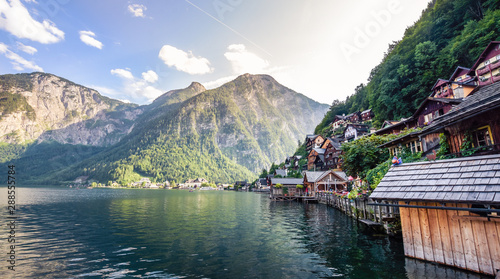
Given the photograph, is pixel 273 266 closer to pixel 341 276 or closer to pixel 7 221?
pixel 341 276

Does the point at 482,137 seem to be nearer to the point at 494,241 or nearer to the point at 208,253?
the point at 494,241

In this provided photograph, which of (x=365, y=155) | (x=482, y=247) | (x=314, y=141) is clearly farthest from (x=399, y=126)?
(x=314, y=141)

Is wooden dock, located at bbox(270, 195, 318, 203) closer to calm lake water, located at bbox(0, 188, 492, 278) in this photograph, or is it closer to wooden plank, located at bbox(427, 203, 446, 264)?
calm lake water, located at bbox(0, 188, 492, 278)

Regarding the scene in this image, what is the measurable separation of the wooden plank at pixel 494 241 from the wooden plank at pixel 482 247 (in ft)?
0.33

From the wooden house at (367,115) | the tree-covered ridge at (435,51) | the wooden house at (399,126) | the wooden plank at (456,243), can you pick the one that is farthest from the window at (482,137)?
the wooden house at (367,115)

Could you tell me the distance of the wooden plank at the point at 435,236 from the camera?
1161 cm


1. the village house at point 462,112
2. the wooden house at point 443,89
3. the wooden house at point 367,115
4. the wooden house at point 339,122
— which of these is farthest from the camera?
the wooden house at point 339,122

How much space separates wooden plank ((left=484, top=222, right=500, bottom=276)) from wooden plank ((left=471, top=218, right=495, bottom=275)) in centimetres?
10

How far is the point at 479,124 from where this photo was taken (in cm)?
1426

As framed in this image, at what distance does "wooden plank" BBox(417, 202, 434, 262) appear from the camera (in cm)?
1211

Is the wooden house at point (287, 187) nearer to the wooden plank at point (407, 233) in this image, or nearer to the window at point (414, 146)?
the window at point (414, 146)

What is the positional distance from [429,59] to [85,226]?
262ft

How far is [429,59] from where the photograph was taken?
58.1m

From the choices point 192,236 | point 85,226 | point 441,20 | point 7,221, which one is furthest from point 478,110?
point 441,20
